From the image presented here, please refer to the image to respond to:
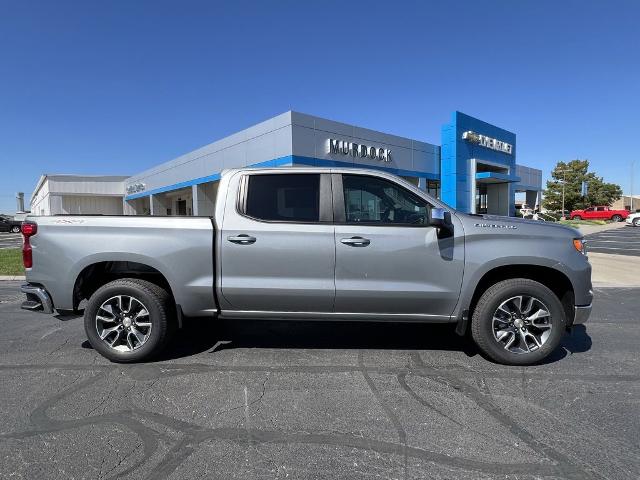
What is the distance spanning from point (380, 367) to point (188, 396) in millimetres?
1841

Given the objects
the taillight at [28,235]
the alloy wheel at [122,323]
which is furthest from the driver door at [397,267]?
the taillight at [28,235]

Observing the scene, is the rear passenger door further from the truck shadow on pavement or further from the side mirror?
the side mirror

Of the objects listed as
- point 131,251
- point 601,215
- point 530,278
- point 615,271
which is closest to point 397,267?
point 530,278

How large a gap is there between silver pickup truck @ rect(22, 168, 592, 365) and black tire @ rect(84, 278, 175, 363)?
0.01m

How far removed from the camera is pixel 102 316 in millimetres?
4211

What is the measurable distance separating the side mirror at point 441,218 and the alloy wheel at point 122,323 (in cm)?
299

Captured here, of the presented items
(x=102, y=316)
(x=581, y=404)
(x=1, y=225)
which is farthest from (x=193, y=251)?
(x=1, y=225)

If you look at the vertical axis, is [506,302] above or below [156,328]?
above

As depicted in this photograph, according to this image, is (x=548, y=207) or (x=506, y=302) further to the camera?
(x=548, y=207)

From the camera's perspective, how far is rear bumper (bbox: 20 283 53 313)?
423cm

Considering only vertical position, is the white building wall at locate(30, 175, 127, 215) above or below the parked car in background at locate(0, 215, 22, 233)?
above

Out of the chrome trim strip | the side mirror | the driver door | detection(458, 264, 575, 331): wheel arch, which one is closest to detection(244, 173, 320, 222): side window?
the driver door

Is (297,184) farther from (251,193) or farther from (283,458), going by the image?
(283,458)

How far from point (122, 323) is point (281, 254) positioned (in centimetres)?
180
